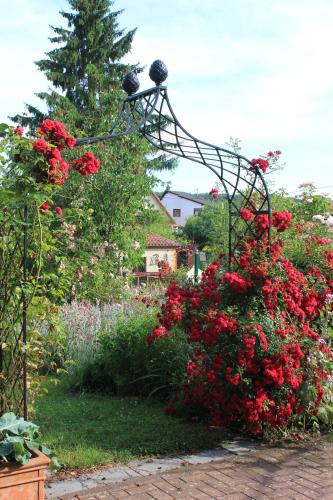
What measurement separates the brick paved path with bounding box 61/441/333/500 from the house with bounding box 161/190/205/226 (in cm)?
5801

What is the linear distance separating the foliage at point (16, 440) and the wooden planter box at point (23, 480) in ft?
0.14

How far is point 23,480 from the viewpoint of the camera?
2.96 metres

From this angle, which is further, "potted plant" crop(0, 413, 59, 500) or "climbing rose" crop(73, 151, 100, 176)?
"climbing rose" crop(73, 151, 100, 176)

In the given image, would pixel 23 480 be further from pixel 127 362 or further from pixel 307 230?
pixel 307 230

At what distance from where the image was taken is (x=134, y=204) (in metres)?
12.1

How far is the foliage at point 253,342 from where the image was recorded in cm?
450

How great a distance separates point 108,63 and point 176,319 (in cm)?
1948

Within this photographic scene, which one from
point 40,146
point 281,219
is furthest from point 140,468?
point 281,219

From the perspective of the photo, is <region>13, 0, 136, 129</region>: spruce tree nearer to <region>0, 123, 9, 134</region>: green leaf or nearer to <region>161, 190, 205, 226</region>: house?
<region>0, 123, 9, 134</region>: green leaf

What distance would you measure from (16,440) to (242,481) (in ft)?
5.26

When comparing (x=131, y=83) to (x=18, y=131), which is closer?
(x=18, y=131)

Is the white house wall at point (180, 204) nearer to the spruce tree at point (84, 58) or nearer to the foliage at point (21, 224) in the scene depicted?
the spruce tree at point (84, 58)

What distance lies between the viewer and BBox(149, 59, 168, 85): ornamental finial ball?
16.1 ft

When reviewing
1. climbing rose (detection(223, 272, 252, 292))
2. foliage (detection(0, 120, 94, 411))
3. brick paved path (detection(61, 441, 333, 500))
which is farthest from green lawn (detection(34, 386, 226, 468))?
climbing rose (detection(223, 272, 252, 292))
